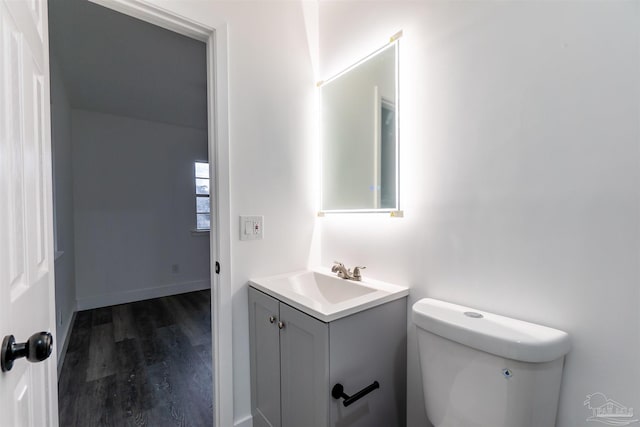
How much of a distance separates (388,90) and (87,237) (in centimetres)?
376

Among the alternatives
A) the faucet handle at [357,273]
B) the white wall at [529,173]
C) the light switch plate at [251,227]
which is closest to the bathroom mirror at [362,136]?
the white wall at [529,173]

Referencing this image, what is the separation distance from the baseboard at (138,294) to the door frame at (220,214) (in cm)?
290

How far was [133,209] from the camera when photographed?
3605mm

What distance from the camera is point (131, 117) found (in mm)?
3562

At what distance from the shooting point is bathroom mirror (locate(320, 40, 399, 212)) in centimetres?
133

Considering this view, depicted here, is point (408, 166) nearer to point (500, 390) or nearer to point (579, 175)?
point (579, 175)

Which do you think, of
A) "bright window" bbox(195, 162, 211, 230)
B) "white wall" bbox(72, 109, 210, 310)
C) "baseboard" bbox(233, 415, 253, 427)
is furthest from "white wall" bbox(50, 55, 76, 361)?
"baseboard" bbox(233, 415, 253, 427)

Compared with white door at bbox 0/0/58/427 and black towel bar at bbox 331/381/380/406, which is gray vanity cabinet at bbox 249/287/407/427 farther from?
white door at bbox 0/0/58/427

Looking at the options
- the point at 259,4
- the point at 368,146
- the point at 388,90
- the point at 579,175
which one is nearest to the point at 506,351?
the point at 579,175

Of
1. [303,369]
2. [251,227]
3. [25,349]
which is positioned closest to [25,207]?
[25,349]

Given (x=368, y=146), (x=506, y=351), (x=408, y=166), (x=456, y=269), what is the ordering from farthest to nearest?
1. (x=368, y=146)
2. (x=408, y=166)
3. (x=456, y=269)
4. (x=506, y=351)

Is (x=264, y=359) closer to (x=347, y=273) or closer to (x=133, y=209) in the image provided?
(x=347, y=273)

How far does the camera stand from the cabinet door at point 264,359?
125cm

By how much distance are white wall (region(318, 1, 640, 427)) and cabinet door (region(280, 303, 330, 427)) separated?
0.46 meters
